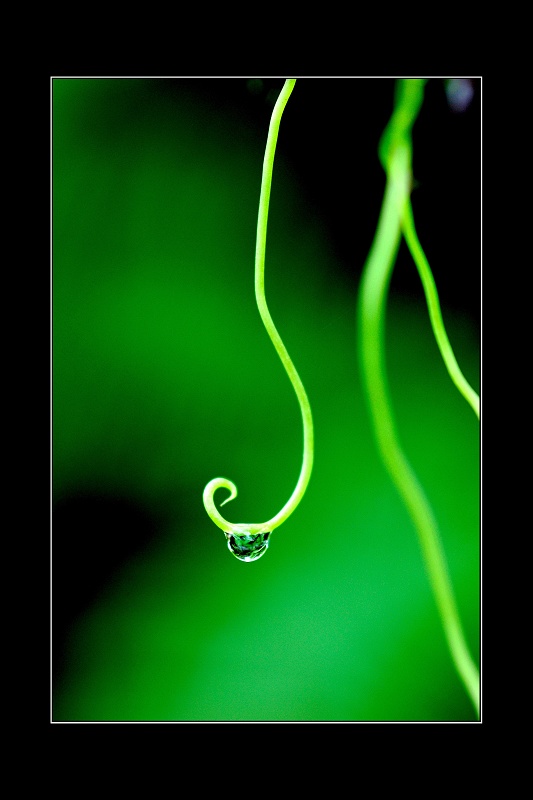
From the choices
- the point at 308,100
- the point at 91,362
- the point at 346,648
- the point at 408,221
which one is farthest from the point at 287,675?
the point at 308,100

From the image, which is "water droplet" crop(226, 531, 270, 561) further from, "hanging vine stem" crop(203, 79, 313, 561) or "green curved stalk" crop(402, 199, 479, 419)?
"green curved stalk" crop(402, 199, 479, 419)

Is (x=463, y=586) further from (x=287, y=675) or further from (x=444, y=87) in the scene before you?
(x=444, y=87)

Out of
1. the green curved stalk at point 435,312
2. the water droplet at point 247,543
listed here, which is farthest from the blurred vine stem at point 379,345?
the water droplet at point 247,543

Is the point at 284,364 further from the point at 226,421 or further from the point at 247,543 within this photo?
the point at 226,421

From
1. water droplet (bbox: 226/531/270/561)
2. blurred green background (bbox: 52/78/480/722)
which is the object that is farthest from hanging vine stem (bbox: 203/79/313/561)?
blurred green background (bbox: 52/78/480/722)

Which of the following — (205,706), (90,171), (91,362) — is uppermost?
(90,171)

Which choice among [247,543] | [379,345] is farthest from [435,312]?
[247,543]
